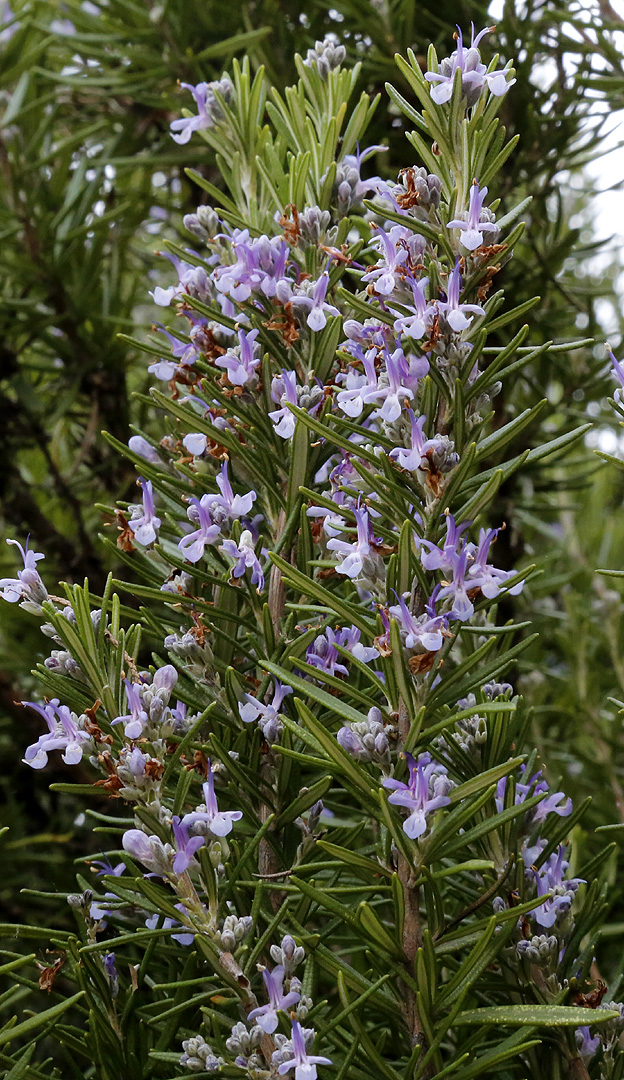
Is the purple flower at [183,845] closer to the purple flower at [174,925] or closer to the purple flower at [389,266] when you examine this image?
the purple flower at [174,925]

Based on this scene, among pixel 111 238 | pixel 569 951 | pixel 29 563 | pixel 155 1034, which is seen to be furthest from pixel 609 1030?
pixel 111 238

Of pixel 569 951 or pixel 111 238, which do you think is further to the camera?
pixel 111 238

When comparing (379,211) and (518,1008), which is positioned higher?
(379,211)

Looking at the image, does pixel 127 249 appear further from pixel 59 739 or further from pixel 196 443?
pixel 59 739

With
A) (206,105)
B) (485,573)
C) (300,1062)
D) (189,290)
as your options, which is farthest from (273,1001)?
(206,105)

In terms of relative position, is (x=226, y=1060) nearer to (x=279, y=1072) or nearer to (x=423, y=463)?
(x=279, y=1072)

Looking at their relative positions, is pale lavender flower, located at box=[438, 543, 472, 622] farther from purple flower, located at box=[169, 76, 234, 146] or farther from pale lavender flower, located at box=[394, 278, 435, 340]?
purple flower, located at box=[169, 76, 234, 146]

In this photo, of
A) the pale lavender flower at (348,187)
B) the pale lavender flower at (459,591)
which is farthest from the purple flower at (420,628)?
the pale lavender flower at (348,187)
